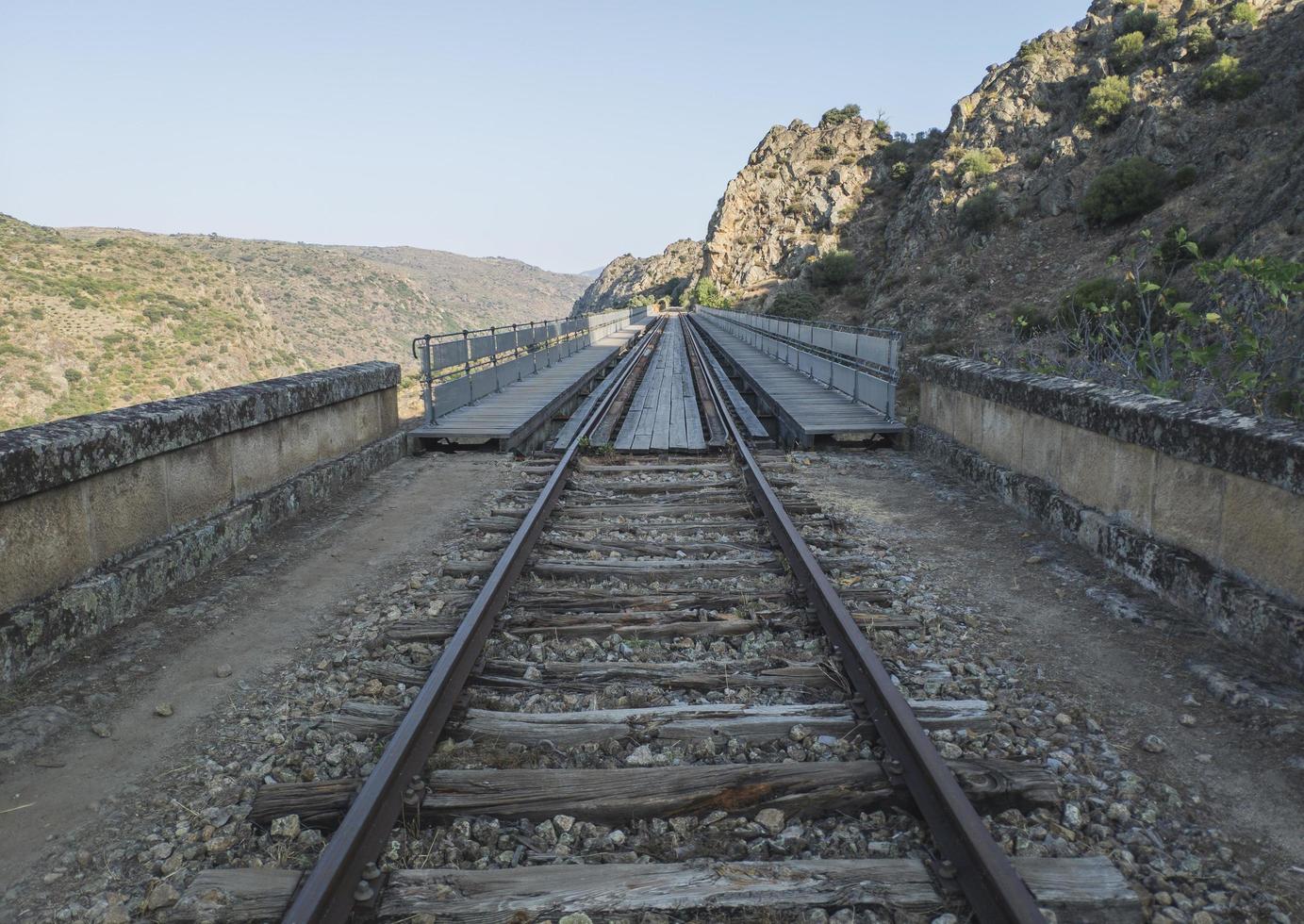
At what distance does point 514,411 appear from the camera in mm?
12797

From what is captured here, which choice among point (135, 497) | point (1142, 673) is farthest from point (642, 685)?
point (135, 497)

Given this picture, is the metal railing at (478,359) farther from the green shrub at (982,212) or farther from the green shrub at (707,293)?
the green shrub at (707,293)

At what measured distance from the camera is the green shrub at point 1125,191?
32.7 metres

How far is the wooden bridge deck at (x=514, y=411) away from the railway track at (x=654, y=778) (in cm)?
544

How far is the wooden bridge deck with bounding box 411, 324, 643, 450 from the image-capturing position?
1070 cm

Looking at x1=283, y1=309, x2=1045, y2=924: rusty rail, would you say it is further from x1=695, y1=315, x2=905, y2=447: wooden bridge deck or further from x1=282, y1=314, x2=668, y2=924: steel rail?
x1=695, y1=315, x2=905, y2=447: wooden bridge deck

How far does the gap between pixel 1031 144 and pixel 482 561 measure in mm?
51664

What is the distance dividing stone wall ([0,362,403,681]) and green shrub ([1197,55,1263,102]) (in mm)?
41049

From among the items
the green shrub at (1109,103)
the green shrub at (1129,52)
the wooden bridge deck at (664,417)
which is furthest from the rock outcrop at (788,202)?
the wooden bridge deck at (664,417)

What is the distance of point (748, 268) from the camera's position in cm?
9062

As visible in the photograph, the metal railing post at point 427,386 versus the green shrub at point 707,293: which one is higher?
the green shrub at point 707,293

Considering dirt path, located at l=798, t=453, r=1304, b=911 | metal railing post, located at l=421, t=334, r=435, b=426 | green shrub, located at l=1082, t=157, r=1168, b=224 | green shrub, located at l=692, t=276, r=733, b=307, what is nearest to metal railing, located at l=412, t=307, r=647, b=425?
metal railing post, located at l=421, t=334, r=435, b=426

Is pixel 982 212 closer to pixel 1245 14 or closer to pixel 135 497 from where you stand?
pixel 1245 14

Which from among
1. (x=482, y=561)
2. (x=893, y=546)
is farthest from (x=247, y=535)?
(x=893, y=546)
